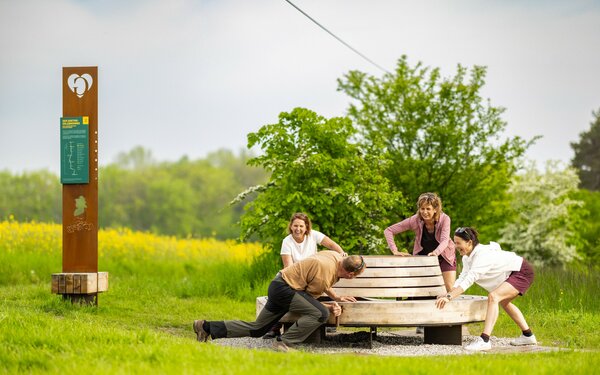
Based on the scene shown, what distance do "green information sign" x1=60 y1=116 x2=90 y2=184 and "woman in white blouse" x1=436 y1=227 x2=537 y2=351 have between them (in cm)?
577

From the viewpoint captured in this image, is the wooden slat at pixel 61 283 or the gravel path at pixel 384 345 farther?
the wooden slat at pixel 61 283

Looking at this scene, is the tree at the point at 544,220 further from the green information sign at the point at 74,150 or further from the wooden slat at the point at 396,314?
the wooden slat at the point at 396,314

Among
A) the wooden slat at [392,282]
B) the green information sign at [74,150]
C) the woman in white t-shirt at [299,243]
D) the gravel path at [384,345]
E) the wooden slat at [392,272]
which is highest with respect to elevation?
the green information sign at [74,150]

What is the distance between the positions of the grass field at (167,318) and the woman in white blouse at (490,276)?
771 millimetres

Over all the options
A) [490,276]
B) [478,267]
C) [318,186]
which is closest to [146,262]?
[318,186]

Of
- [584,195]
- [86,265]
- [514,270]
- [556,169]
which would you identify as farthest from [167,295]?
[584,195]

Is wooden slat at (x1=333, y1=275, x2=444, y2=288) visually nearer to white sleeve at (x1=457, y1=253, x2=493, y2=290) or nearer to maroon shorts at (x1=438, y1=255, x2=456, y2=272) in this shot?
white sleeve at (x1=457, y1=253, x2=493, y2=290)

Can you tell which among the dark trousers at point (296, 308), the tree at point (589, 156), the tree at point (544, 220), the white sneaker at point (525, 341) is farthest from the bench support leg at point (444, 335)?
the tree at point (589, 156)

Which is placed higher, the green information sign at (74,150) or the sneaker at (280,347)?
the green information sign at (74,150)

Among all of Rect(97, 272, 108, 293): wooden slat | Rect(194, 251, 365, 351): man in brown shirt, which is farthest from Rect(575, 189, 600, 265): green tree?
Rect(194, 251, 365, 351): man in brown shirt

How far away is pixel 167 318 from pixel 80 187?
231 cm

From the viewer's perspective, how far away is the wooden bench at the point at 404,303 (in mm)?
9000

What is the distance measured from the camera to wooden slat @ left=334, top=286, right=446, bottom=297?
9.38 m

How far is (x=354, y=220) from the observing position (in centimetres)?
1409
